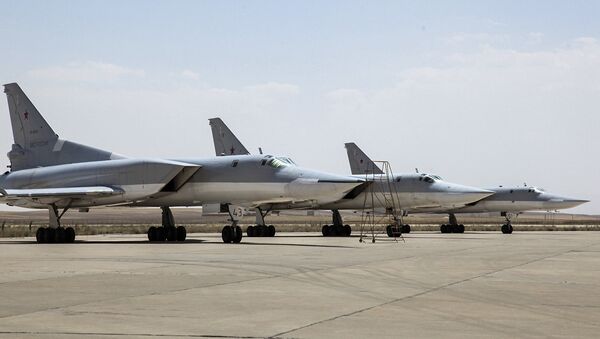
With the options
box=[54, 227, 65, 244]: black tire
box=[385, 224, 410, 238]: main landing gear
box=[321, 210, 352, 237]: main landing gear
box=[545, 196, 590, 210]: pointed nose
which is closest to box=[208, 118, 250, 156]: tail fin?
box=[321, 210, 352, 237]: main landing gear

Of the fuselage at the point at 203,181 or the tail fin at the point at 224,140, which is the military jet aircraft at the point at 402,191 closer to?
the tail fin at the point at 224,140

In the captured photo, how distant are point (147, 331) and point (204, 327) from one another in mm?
497

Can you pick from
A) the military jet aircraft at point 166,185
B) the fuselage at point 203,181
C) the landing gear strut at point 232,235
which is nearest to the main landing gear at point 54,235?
the military jet aircraft at point 166,185

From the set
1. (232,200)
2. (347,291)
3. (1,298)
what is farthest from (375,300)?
(232,200)

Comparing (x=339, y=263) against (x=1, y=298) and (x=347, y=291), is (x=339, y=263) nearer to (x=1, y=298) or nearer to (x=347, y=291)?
(x=347, y=291)

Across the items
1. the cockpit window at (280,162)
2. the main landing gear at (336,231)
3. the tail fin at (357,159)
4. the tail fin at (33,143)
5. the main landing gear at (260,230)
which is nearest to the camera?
the cockpit window at (280,162)

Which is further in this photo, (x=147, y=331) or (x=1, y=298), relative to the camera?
(x=1, y=298)

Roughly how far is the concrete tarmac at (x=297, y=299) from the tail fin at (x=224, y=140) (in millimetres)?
24015

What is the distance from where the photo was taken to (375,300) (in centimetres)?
898

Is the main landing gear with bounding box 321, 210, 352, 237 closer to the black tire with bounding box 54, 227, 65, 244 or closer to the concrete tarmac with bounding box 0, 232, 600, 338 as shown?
the black tire with bounding box 54, 227, 65, 244

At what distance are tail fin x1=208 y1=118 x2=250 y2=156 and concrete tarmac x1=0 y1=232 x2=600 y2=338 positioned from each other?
24015 millimetres

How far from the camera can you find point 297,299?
9.02 meters

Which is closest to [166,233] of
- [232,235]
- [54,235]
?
[54,235]

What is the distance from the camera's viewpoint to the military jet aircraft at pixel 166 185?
26.0 meters
